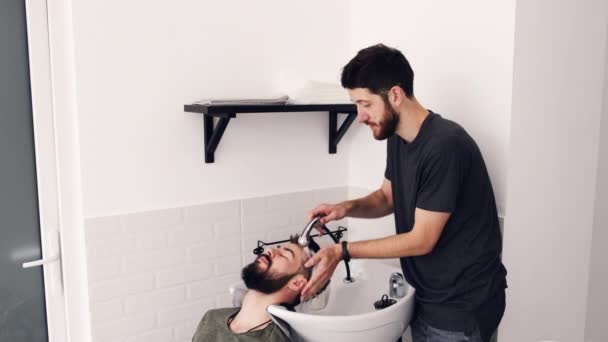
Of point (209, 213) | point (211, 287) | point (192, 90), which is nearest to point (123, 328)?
point (211, 287)

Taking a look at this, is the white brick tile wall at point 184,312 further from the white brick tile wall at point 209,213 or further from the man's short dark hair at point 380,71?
the man's short dark hair at point 380,71

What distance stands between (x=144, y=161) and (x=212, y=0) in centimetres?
63

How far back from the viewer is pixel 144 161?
1855 millimetres

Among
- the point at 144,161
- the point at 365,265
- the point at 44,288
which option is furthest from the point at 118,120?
the point at 365,265

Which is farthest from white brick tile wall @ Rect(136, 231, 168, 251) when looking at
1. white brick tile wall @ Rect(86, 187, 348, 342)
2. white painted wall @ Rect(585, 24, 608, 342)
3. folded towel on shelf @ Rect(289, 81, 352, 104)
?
white painted wall @ Rect(585, 24, 608, 342)

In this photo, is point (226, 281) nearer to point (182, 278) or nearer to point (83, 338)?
point (182, 278)

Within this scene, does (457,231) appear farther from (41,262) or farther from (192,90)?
(41,262)

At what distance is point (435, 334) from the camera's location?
5.63 ft

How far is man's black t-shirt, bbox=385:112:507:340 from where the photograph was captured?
1.58 m

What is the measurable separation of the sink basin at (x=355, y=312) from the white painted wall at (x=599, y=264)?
2.64 ft

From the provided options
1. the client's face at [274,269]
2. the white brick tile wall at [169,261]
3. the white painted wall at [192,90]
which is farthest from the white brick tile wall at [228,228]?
the client's face at [274,269]

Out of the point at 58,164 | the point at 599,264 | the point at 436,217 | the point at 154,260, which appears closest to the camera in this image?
the point at 436,217

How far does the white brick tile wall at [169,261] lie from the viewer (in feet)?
5.91

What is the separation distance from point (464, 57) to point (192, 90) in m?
0.96
